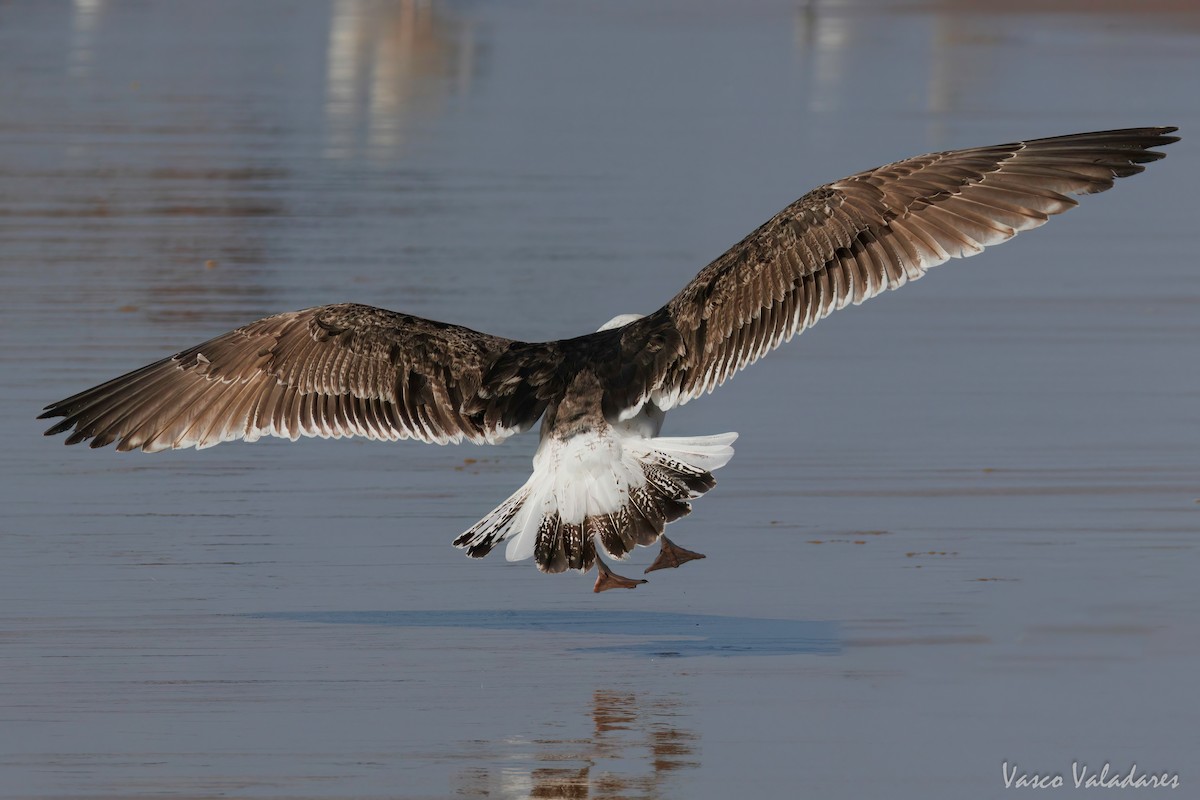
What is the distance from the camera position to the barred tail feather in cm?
659

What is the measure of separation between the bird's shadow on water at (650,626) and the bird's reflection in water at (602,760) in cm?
55

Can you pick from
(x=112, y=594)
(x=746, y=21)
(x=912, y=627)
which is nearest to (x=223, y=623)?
(x=112, y=594)

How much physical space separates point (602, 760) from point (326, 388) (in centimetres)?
246

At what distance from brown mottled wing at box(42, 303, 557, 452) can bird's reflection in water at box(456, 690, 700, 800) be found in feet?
5.36

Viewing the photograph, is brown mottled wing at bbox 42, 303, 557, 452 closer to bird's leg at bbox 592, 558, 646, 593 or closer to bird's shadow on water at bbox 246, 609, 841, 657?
→ bird's leg at bbox 592, 558, 646, 593

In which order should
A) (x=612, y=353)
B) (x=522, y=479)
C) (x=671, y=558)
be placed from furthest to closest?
(x=522, y=479) < (x=612, y=353) < (x=671, y=558)

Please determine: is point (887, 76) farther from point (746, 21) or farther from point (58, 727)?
point (58, 727)

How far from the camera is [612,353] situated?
7.34m

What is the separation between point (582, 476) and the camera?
682 centimetres

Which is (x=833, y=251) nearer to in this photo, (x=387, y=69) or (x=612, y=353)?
(x=612, y=353)

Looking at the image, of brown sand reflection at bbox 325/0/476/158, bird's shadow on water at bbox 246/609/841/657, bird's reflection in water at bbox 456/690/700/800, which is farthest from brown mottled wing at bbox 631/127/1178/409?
brown sand reflection at bbox 325/0/476/158

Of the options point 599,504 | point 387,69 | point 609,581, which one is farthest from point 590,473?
point 387,69

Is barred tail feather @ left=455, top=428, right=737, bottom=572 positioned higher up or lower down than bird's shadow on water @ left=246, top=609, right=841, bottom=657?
higher up

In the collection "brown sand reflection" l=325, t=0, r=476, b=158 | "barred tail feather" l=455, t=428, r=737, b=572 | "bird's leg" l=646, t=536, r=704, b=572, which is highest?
"brown sand reflection" l=325, t=0, r=476, b=158
